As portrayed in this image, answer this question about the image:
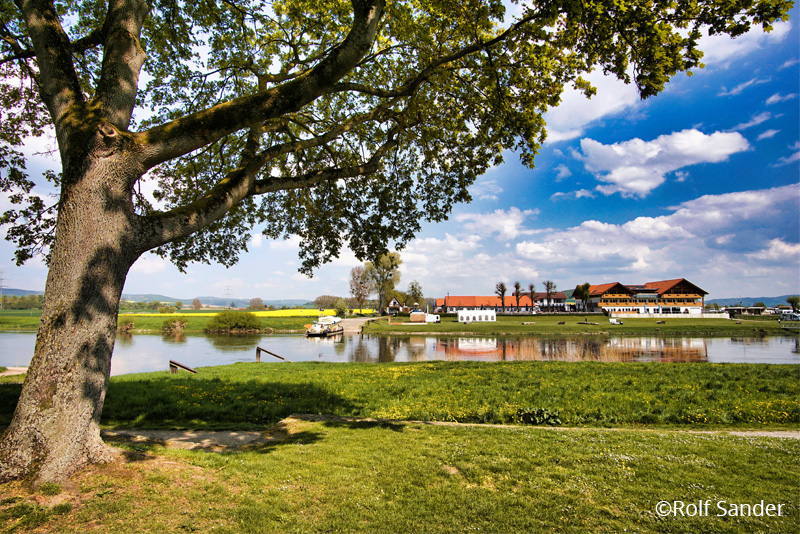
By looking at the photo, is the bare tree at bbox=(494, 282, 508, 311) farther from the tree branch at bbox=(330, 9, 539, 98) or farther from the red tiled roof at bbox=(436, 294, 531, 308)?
the tree branch at bbox=(330, 9, 539, 98)

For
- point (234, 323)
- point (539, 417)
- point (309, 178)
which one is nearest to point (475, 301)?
point (234, 323)

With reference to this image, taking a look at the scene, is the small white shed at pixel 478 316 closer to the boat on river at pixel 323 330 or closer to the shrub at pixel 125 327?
the boat on river at pixel 323 330

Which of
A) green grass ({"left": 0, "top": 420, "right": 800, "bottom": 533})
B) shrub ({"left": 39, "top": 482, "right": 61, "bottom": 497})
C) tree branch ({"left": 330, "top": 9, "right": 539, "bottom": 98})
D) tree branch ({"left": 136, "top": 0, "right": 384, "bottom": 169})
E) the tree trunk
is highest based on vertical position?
tree branch ({"left": 330, "top": 9, "right": 539, "bottom": 98})

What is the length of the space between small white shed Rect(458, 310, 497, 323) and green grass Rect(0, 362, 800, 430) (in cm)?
5515

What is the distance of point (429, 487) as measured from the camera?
4.57m

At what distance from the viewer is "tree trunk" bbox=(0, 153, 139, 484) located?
13.3 feet

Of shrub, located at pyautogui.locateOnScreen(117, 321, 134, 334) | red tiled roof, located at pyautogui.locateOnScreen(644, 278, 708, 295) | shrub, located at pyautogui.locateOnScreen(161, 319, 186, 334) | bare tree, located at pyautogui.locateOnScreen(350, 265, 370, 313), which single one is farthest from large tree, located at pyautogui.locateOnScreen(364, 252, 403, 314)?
red tiled roof, located at pyautogui.locateOnScreen(644, 278, 708, 295)

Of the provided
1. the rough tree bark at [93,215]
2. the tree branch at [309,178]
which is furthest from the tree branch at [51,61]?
the tree branch at [309,178]

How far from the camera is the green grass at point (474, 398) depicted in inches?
332

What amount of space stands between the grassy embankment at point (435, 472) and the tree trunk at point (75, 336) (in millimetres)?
306

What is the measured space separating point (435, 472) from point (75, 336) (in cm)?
466

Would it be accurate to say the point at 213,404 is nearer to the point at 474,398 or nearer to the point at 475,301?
the point at 474,398

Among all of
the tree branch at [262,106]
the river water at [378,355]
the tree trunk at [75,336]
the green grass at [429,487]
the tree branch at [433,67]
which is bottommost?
the river water at [378,355]

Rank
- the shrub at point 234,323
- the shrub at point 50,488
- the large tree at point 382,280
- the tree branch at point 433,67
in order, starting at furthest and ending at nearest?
the large tree at point 382,280
the shrub at point 234,323
the tree branch at point 433,67
the shrub at point 50,488
